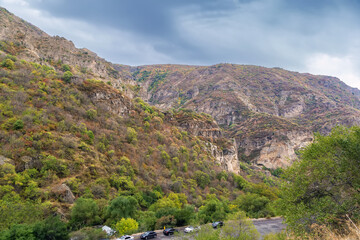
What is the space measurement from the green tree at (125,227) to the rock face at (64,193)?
29.4 ft

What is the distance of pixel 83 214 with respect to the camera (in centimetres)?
2498

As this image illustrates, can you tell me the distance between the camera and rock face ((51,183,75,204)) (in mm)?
27594

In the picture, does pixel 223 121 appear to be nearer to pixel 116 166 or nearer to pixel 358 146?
pixel 116 166

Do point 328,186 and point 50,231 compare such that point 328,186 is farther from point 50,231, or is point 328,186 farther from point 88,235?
point 50,231

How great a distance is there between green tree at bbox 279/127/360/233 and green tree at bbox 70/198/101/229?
23889mm

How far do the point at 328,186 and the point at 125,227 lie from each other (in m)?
23.2

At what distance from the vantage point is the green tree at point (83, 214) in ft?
81.5

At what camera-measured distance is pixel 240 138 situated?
404ft

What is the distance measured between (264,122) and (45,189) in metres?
124

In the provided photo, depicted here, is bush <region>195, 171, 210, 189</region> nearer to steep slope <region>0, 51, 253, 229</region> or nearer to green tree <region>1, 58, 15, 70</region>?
steep slope <region>0, 51, 253, 229</region>

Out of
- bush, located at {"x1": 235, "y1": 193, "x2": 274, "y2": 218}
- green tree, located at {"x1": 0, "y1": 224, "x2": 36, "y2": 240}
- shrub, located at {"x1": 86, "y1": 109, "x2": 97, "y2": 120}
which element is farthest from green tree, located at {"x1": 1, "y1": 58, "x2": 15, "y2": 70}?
bush, located at {"x1": 235, "y1": 193, "x2": 274, "y2": 218}

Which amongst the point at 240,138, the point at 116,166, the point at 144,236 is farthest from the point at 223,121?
the point at 144,236

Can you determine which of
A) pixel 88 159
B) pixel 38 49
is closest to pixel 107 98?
pixel 88 159

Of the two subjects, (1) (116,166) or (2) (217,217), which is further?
(1) (116,166)
